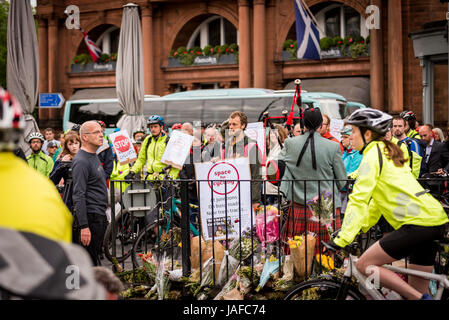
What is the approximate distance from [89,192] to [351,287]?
9.90 feet

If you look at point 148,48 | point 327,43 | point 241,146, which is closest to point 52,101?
point 241,146

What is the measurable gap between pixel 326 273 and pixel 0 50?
3978 cm

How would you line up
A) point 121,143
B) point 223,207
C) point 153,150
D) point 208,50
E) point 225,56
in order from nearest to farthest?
point 223,207, point 153,150, point 121,143, point 225,56, point 208,50

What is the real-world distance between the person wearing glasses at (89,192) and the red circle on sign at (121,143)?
3673 mm

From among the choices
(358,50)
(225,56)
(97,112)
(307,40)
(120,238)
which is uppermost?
(225,56)

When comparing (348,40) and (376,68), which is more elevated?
(348,40)

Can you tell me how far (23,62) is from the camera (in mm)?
10164

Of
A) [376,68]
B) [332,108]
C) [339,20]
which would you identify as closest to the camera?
[332,108]

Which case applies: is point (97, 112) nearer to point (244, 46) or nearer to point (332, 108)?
point (244, 46)

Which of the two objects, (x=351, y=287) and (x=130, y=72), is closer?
(x=351, y=287)

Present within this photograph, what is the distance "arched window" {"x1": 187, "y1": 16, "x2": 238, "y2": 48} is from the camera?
34.4 m

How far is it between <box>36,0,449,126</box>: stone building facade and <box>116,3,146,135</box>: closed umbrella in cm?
1545
